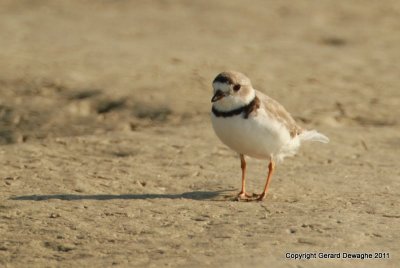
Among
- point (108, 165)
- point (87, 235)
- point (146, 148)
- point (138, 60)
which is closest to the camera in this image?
point (87, 235)

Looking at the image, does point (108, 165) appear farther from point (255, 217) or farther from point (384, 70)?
point (384, 70)

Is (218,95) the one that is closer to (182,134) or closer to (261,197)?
(261,197)

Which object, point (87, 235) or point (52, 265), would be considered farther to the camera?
point (87, 235)

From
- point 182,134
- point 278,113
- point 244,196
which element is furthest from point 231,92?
point 182,134

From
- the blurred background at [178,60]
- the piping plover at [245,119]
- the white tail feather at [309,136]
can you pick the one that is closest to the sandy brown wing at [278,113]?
the piping plover at [245,119]

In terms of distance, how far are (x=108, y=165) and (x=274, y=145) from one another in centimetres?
189

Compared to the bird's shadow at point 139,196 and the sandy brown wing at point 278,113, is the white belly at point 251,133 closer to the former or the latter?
the sandy brown wing at point 278,113

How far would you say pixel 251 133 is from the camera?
7270mm

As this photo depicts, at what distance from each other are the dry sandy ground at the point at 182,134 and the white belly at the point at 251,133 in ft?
1.53

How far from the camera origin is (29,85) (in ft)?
37.0

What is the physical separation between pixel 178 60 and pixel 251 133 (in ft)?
17.2

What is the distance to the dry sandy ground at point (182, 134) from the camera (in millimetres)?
6562

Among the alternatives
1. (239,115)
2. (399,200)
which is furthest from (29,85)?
(399,200)

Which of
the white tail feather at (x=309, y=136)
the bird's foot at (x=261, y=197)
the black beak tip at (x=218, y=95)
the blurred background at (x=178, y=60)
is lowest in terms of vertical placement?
the blurred background at (x=178, y=60)
